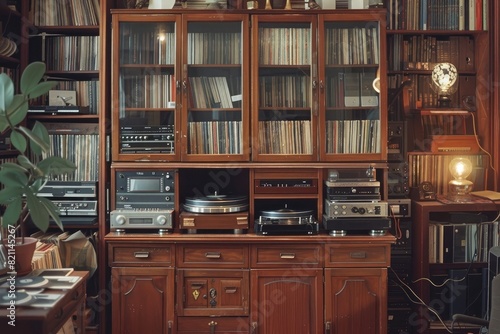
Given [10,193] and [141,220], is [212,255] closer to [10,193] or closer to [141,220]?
[141,220]

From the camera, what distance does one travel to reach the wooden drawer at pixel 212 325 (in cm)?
302

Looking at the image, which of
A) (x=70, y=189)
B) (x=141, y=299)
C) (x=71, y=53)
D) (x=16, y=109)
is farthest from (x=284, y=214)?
(x=71, y=53)

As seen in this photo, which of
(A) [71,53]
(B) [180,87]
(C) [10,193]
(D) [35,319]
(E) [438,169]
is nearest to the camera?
(D) [35,319]

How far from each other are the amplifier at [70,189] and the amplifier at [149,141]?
1.03 ft

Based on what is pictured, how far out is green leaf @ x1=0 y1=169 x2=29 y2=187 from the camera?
2068mm

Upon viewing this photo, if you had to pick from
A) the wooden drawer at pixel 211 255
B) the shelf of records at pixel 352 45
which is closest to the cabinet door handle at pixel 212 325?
the wooden drawer at pixel 211 255

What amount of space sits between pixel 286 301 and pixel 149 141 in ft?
3.99

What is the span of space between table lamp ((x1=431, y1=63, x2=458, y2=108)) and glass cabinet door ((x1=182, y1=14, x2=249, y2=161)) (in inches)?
49.1

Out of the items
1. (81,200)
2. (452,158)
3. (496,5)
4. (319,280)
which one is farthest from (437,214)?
(81,200)

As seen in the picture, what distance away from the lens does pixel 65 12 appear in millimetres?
3320

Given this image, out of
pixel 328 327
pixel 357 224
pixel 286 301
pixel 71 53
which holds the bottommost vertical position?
pixel 328 327

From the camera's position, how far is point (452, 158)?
3541 millimetres

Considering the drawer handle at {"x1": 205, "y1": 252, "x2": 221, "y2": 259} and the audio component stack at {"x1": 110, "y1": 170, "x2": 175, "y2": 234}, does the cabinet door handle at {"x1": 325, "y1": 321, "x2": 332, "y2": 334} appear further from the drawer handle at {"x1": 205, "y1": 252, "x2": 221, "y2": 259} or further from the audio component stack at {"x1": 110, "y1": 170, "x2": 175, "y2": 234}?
the audio component stack at {"x1": 110, "y1": 170, "x2": 175, "y2": 234}

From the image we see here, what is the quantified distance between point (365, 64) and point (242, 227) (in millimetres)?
1209
